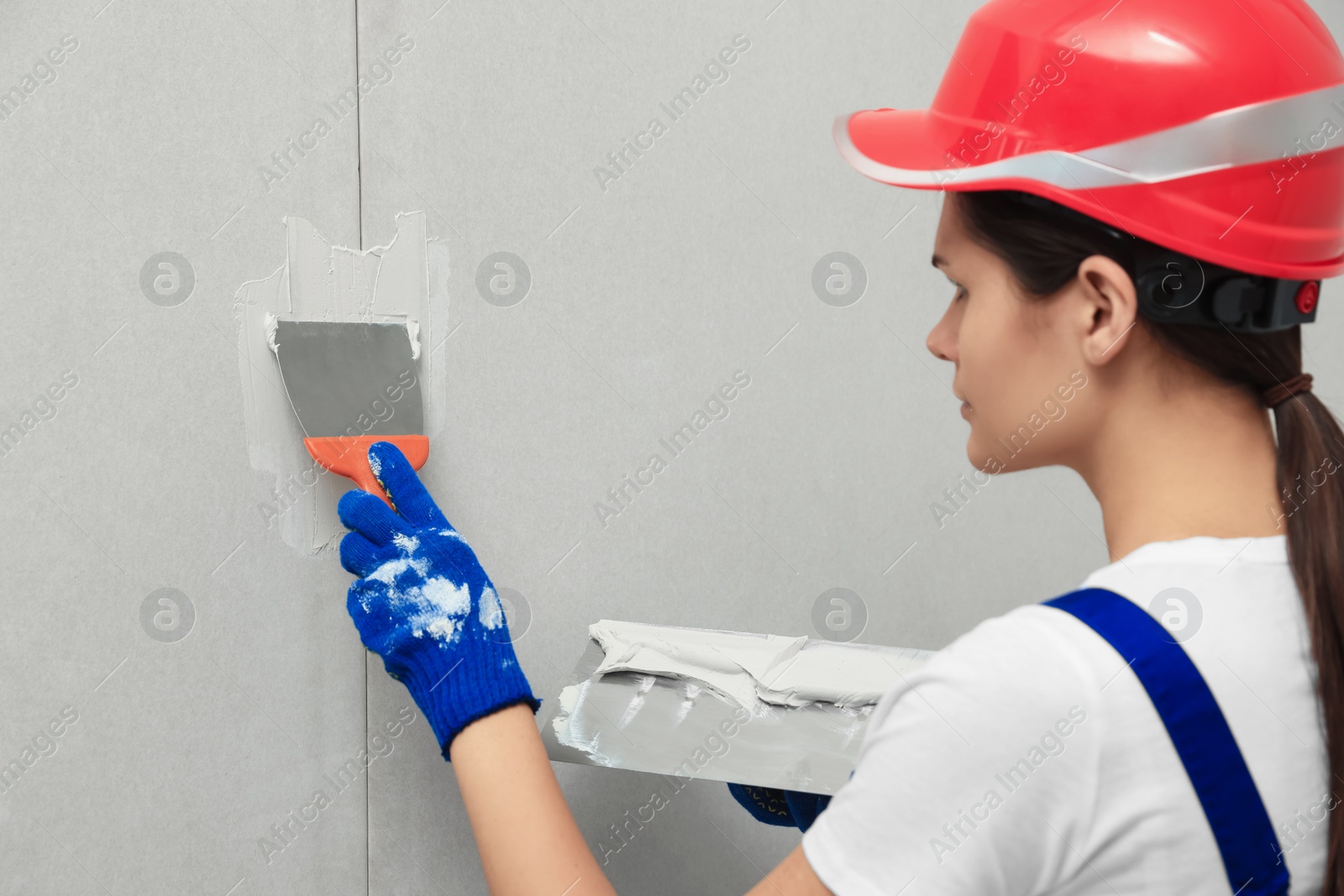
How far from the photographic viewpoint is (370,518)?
925 millimetres

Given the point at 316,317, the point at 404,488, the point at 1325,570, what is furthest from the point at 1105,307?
the point at 316,317

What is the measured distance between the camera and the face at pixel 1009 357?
67 centimetres

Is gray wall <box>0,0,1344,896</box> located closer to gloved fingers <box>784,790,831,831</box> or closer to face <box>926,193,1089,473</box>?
gloved fingers <box>784,790,831,831</box>

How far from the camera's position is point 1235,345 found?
64 centimetres

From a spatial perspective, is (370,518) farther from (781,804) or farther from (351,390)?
(781,804)

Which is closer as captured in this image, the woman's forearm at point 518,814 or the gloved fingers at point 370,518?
the woman's forearm at point 518,814

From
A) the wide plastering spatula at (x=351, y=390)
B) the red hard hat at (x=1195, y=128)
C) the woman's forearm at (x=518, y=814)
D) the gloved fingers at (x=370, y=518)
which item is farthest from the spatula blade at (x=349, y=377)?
the red hard hat at (x=1195, y=128)

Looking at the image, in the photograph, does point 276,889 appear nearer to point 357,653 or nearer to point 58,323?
point 357,653

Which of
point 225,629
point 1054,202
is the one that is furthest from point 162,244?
point 1054,202

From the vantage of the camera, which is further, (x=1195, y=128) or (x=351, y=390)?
(x=351, y=390)

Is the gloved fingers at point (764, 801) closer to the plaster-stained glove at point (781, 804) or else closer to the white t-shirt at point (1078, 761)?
the plaster-stained glove at point (781, 804)

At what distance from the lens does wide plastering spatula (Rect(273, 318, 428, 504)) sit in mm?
1013

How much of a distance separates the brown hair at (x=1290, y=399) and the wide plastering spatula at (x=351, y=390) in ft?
2.16

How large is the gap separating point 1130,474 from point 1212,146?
0.75 ft
